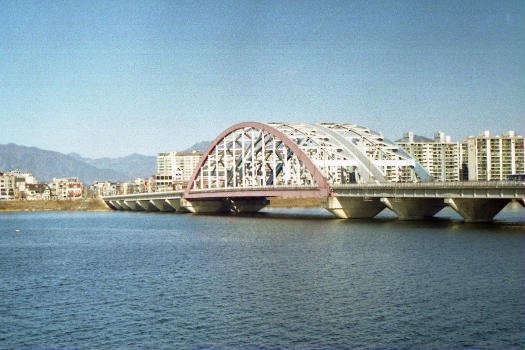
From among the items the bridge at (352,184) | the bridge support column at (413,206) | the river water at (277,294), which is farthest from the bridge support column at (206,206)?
the river water at (277,294)

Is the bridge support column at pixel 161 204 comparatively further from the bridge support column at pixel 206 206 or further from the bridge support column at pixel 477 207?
the bridge support column at pixel 477 207

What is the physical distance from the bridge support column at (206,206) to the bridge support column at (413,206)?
62005 mm

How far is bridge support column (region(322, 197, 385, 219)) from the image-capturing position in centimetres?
9769

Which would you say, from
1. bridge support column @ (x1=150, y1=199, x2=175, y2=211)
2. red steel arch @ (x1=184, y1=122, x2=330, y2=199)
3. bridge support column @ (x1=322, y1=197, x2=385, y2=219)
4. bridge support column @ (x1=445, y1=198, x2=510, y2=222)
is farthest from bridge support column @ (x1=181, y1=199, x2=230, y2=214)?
bridge support column @ (x1=445, y1=198, x2=510, y2=222)

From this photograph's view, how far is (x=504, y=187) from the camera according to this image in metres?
70.4

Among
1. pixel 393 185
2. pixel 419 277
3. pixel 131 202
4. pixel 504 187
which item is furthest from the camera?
pixel 131 202

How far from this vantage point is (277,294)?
Result: 40.3 m

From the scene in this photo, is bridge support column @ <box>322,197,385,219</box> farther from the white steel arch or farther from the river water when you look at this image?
the river water

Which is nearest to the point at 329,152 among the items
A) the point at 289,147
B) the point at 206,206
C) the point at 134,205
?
the point at 289,147

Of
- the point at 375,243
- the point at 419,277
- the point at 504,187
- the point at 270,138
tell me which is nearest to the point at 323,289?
the point at 419,277

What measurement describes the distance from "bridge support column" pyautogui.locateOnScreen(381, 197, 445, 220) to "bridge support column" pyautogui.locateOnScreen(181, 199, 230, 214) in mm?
62005

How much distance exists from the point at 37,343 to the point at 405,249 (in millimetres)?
36544

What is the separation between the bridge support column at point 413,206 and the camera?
90.0 m

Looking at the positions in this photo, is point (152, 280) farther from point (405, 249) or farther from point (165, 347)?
point (405, 249)
